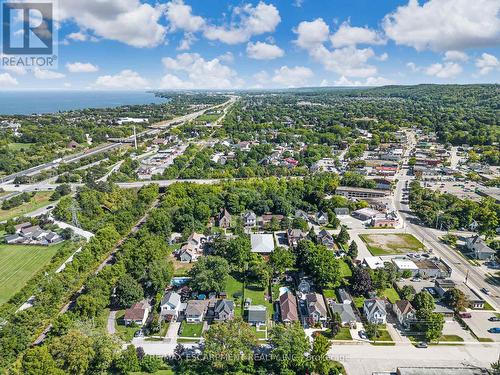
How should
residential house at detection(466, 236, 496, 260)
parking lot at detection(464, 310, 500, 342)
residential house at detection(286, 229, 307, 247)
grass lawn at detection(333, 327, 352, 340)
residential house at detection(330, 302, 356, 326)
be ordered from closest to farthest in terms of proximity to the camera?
grass lawn at detection(333, 327, 352, 340) < parking lot at detection(464, 310, 500, 342) < residential house at detection(330, 302, 356, 326) < residential house at detection(466, 236, 496, 260) < residential house at detection(286, 229, 307, 247)

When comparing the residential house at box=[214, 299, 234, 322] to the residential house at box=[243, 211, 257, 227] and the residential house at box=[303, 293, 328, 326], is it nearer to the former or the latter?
the residential house at box=[303, 293, 328, 326]

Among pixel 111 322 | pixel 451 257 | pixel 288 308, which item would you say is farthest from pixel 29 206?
pixel 451 257

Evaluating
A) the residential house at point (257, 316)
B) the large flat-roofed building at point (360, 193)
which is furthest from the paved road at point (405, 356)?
the large flat-roofed building at point (360, 193)

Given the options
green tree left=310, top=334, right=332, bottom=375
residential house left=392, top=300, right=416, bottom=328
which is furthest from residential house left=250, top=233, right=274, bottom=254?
green tree left=310, top=334, right=332, bottom=375

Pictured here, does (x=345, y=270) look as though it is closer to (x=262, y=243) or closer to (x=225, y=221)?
(x=262, y=243)

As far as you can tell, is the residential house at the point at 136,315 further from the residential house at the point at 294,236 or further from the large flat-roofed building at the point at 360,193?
the large flat-roofed building at the point at 360,193
